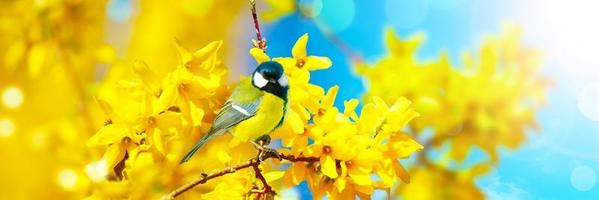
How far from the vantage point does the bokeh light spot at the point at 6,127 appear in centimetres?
71

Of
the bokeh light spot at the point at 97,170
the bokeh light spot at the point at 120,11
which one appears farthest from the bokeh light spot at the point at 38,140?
the bokeh light spot at the point at 97,170

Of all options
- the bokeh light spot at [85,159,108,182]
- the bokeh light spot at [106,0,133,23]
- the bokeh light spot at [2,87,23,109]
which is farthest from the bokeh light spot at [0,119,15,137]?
the bokeh light spot at [85,159,108,182]

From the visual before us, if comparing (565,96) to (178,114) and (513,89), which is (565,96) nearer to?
(513,89)

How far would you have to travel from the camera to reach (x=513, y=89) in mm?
486

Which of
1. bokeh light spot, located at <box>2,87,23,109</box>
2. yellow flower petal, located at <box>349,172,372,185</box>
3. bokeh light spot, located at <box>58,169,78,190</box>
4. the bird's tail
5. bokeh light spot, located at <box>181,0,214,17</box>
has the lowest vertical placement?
yellow flower petal, located at <box>349,172,372,185</box>

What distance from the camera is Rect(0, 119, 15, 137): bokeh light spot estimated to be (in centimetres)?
71

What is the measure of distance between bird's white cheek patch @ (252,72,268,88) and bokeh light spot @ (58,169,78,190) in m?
0.30

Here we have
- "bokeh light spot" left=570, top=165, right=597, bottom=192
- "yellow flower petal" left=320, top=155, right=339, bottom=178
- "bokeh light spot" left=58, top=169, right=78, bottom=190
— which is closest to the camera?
"yellow flower petal" left=320, top=155, right=339, bottom=178

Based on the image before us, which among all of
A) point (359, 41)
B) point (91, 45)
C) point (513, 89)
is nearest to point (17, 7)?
point (91, 45)

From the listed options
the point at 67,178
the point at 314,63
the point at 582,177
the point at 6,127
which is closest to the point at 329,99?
the point at 314,63

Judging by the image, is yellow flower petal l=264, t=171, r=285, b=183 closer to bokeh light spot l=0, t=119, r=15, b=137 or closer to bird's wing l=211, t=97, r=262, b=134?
bird's wing l=211, t=97, r=262, b=134

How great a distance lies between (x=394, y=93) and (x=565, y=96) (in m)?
0.13

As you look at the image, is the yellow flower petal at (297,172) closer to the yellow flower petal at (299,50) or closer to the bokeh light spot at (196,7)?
the yellow flower petal at (299,50)

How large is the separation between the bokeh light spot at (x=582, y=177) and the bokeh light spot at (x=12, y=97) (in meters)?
0.49
